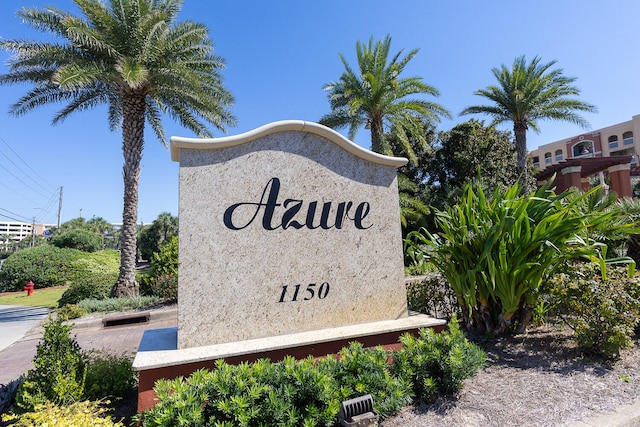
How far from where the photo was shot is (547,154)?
5991cm

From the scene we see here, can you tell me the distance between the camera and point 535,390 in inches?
134

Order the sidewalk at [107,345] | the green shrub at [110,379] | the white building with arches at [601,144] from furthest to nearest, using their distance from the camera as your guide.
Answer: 1. the white building with arches at [601,144]
2. the green shrub at [110,379]
3. the sidewalk at [107,345]

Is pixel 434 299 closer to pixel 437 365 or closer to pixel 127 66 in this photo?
pixel 437 365

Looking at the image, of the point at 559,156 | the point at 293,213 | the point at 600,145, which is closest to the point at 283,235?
the point at 293,213

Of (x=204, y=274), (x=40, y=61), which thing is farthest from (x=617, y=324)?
(x=40, y=61)

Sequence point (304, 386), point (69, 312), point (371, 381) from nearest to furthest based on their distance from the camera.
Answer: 1. point (304, 386)
2. point (371, 381)
3. point (69, 312)

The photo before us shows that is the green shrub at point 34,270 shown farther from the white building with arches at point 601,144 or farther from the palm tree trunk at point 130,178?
the white building with arches at point 601,144

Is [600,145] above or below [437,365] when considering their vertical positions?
above

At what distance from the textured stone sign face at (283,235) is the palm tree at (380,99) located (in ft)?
37.6

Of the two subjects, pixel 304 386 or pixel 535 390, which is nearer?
pixel 304 386

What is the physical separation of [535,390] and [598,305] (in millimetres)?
1438

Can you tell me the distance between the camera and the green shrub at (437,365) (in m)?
3.21

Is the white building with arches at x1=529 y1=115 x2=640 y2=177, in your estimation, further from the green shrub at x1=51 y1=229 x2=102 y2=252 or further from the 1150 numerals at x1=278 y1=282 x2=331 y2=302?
the 1150 numerals at x1=278 y1=282 x2=331 y2=302

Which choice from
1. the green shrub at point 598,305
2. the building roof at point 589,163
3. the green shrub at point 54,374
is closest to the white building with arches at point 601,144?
the building roof at point 589,163
